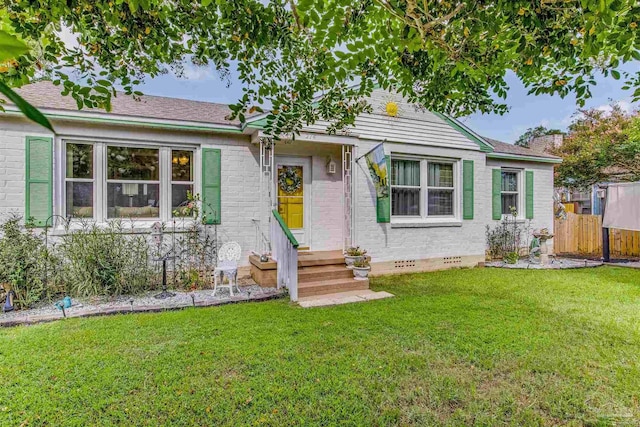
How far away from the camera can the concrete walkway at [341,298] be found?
221 inches

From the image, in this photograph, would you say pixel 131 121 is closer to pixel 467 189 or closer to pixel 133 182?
pixel 133 182

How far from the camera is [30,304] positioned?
5.19 m

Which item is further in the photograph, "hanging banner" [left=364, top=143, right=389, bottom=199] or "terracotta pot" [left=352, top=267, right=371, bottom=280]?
"hanging banner" [left=364, top=143, right=389, bottom=199]

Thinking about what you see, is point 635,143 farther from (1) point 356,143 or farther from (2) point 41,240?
(2) point 41,240

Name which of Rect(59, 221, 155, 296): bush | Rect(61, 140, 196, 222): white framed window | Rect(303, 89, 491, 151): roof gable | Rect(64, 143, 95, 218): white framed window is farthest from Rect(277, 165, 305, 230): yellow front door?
Rect(64, 143, 95, 218): white framed window

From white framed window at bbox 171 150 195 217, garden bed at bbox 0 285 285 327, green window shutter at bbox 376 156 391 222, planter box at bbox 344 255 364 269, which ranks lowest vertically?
garden bed at bbox 0 285 285 327

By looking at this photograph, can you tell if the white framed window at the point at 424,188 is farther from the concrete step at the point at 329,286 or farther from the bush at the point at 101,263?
the bush at the point at 101,263

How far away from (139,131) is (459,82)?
5.67 metres

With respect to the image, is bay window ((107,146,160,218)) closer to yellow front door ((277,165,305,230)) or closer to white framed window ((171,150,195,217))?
white framed window ((171,150,195,217))

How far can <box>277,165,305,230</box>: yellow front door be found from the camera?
7631 mm

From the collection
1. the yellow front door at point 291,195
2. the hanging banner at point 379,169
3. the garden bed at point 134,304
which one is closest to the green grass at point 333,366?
the garden bed at point 134,304

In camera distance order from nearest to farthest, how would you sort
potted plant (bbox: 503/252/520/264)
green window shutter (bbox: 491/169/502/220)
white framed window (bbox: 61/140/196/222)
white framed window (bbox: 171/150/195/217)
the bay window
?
1. white framed window (bbox: 61/140/196/222)
2. the bay window
3. white framed window (bbox: 171/150/195/217)
4. potted plant (bbox: 503/252/520/264)
5. green window shutter (bbox: 491/169/502/220)

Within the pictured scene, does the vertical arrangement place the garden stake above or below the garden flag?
below

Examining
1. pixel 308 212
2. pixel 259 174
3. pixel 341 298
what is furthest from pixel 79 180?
pixel 341 298
